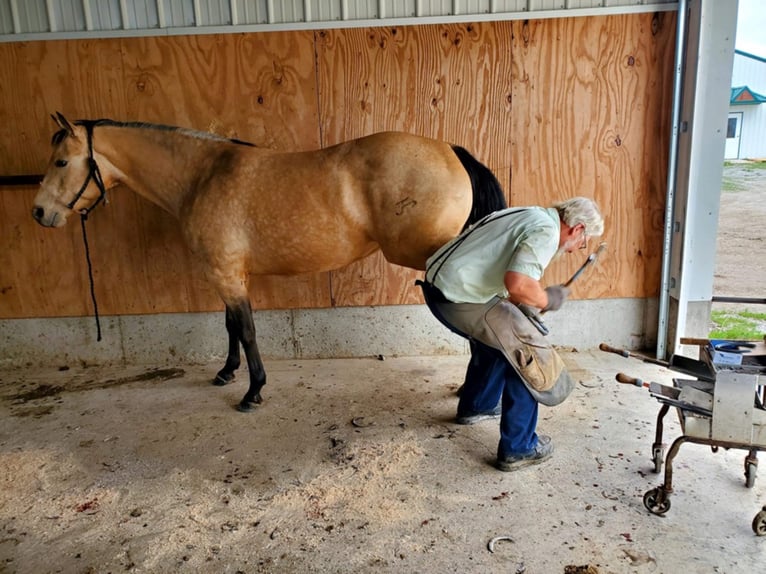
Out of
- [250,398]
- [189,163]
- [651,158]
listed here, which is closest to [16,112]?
[189,163]

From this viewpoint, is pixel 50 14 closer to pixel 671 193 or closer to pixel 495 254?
pixel 495 254

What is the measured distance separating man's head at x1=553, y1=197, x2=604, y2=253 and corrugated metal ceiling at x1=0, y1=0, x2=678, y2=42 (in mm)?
1926

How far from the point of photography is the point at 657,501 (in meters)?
2.09

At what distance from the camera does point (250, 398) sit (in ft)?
10.6

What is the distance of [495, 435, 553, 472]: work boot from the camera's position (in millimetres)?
2447

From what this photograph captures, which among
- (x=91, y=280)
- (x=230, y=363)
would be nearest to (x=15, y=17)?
(x=91, y=280)

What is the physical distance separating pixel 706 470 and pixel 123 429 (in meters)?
3.04

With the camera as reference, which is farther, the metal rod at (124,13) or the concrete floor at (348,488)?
the metal rod at (124,13)

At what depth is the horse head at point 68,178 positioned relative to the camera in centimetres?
320

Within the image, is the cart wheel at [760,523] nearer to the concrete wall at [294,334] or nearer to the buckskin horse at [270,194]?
the buckskin horse at [270,194]

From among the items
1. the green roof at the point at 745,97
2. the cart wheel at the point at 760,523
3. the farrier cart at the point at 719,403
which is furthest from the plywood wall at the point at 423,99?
the green roof at the point at 745,97

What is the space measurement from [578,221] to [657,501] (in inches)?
45.6

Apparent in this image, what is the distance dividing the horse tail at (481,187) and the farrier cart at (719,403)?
1.24 m

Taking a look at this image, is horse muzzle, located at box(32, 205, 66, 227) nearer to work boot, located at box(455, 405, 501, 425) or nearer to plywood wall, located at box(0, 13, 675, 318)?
plywood wall, located at box(0, 13, 675, 318)
